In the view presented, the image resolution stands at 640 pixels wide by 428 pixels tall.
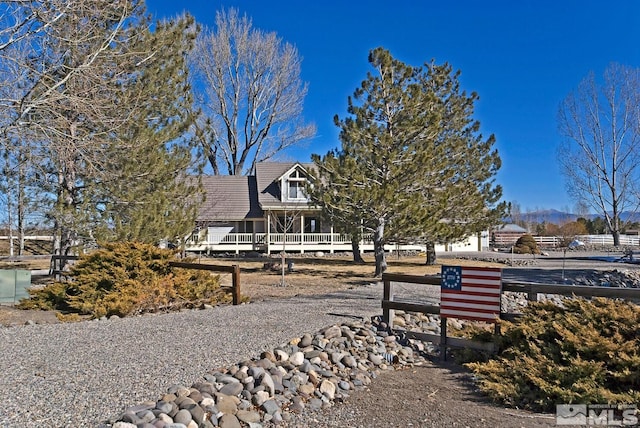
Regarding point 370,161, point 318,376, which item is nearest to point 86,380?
point 318,376

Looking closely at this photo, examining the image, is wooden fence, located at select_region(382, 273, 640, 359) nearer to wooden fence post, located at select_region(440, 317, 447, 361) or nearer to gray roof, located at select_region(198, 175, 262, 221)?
wooden fence post, located at select_region(440, 317, 447, 361)

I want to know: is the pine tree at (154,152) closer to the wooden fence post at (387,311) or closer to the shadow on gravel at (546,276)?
the wooden fence post at (387,311)

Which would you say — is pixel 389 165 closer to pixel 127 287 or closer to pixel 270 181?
pixel 127 287

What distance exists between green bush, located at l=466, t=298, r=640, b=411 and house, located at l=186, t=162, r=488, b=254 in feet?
75.2

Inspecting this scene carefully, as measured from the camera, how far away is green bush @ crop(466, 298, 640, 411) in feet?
18.7

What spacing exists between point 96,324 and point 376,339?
463cm

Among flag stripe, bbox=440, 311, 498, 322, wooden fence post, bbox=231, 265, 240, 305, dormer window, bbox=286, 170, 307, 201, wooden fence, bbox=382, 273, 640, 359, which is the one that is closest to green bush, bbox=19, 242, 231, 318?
wooden fence post, bbox=231, 265, 240, 305

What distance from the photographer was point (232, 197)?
32.8 m

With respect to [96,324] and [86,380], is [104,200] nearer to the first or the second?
[96,324]

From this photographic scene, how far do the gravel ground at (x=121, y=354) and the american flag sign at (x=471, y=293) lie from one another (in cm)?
185

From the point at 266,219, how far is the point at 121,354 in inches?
1020

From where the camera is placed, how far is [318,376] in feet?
21.4

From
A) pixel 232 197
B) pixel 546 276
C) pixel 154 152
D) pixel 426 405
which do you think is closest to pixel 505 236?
pixel 232 197

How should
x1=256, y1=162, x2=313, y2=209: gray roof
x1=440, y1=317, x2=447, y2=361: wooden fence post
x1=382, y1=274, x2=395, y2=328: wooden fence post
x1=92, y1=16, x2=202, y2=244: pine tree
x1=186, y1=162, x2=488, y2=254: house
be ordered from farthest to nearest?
x1=256, y1=162, x2=313, y2=209: gray roof < x1=186, y1=162, x2=488, y2=254: house < x1=92, y1=16, x2=202, y2=244: pine tree < x1=382, y1=274, x2=395, y2=328: wooden fence post < x1=440, y1=317, x2=447, y2=361: wooden fence post
